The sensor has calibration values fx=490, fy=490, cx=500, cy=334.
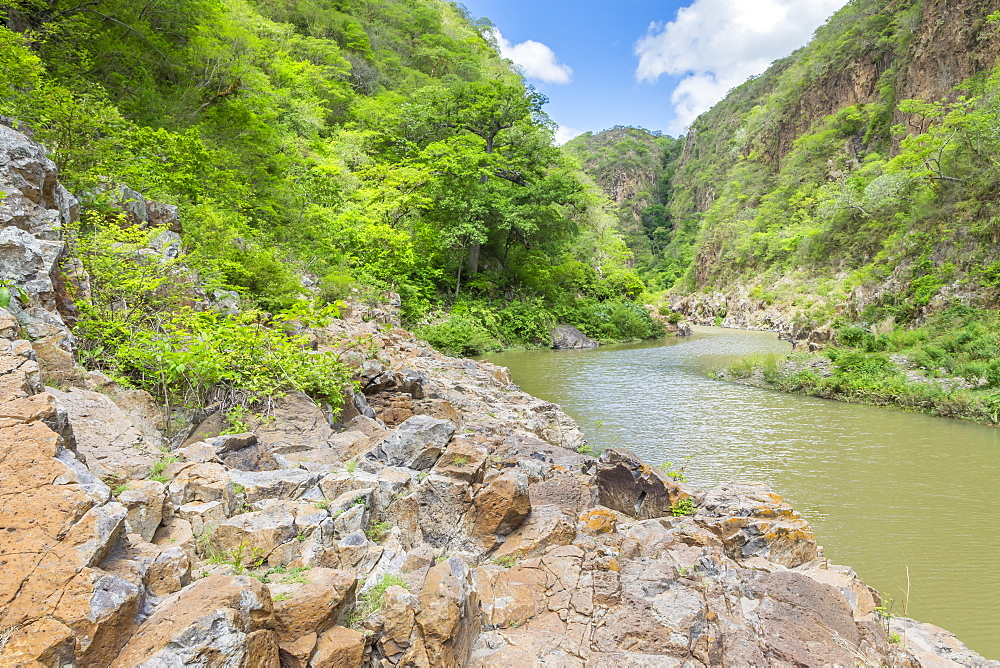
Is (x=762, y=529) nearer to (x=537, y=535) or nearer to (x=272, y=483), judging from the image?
(x=537, y=535)

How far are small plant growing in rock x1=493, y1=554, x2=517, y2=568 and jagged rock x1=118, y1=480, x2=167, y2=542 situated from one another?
2699 millimetres

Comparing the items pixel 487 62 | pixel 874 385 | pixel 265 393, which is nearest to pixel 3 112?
pixel 265 393

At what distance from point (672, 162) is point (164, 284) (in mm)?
121542

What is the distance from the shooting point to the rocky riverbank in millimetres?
2277

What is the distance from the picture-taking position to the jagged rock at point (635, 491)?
6.24 m

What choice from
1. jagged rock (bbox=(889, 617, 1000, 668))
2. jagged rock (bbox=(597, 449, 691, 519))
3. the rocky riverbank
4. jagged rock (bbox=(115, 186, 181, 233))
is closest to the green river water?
jagged rock (bbox=(889, 617, 1000, 668))

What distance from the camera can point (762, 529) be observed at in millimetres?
5375

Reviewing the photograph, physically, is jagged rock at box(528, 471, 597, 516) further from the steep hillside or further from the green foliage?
the steep hillside

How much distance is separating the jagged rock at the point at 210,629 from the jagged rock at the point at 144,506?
769 millimetres

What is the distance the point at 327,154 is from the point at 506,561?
70.1ft

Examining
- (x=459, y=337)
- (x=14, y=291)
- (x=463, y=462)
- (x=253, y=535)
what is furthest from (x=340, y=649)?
(x=459, y=337)

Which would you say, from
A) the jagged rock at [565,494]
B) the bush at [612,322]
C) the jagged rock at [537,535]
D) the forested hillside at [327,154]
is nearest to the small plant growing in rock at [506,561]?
the jagged rock at [537,535]

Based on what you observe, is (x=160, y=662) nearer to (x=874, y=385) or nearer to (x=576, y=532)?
(x=576, y=532)

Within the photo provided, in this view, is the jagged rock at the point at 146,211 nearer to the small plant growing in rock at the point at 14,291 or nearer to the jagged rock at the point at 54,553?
the small plant growing in rock at the point at 14,291
